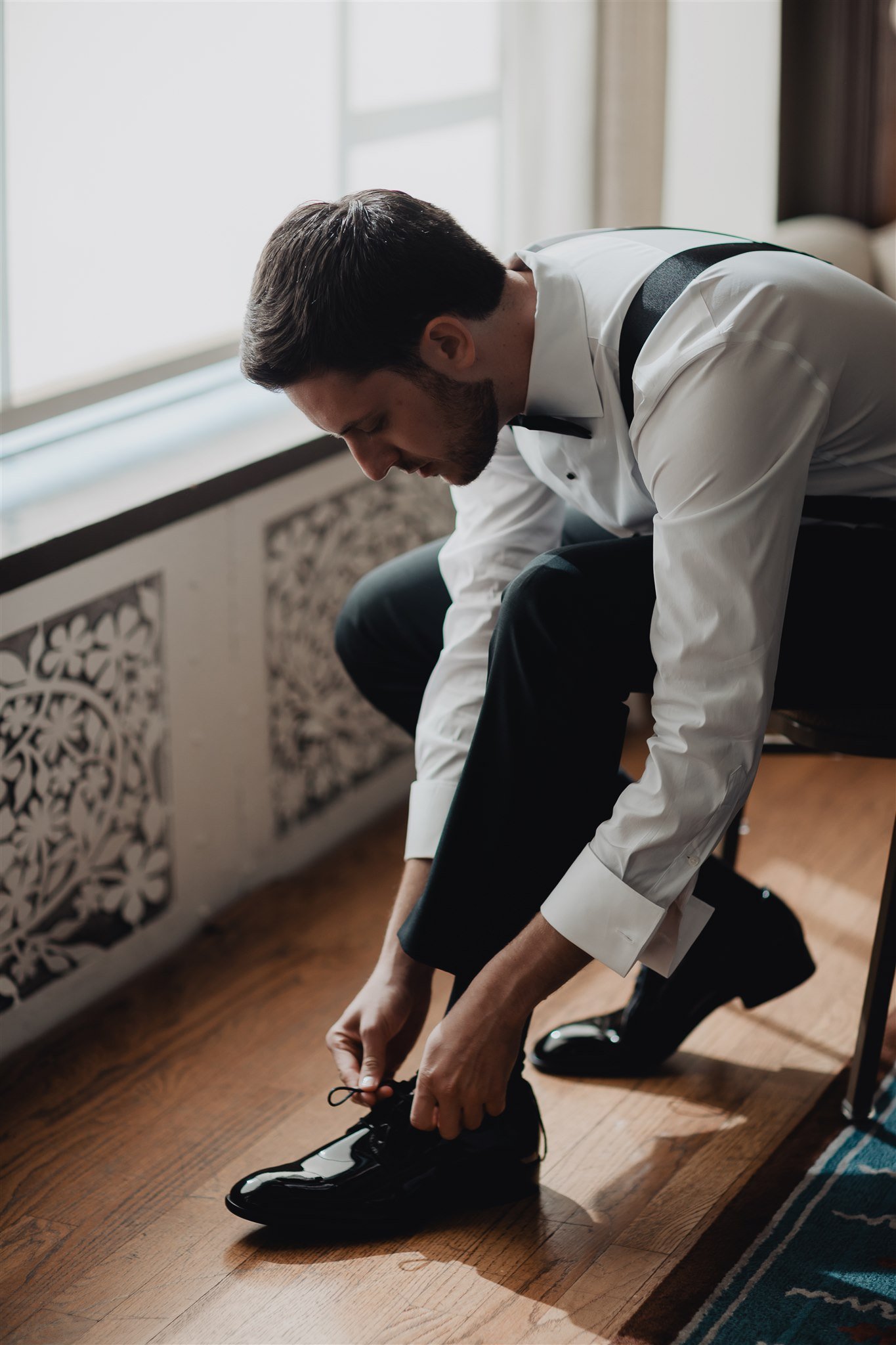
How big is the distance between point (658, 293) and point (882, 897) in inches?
25.1

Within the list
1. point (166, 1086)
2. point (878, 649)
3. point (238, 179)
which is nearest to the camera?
point (878, 649)

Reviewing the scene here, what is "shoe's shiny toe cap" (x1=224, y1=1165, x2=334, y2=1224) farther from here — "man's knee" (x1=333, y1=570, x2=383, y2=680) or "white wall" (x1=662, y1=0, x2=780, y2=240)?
"white wall" (x1=662, y1=0, x2=780, y2=240)

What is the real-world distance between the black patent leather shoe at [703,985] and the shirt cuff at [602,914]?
14.0 inches

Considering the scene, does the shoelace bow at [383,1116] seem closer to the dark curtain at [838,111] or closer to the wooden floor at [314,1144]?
the wooden floor at [314,1144]

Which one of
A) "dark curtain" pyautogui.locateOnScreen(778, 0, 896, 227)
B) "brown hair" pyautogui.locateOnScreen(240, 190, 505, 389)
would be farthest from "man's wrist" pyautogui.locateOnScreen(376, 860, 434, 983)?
"dark curtain" pyautogui.locateOnScreen(778, 0, 896, 227)

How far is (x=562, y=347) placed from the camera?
122cm

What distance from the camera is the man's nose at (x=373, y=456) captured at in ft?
3.99

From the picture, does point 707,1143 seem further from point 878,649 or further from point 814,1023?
point 878,649

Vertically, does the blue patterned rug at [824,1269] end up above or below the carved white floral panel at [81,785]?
below

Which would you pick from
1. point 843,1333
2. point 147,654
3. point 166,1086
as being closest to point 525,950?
point 843,1333

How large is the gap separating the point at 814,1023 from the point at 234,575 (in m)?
0.89

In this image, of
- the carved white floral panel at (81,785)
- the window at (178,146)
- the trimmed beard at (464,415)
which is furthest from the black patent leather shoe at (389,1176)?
the window at (178,146)

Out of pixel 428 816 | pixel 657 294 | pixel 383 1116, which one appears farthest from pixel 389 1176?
pixel 657 294

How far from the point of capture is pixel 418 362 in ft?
3.84
